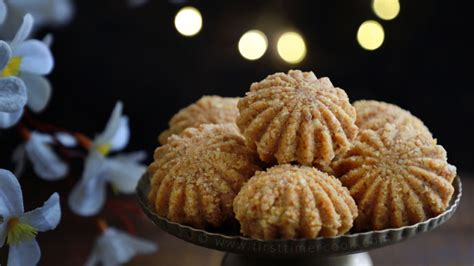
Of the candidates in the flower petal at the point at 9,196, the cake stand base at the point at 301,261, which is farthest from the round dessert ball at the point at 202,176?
the flower petal at the point at 9,196

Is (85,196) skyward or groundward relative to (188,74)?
groundward

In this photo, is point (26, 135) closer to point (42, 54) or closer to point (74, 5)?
point (42, 54)

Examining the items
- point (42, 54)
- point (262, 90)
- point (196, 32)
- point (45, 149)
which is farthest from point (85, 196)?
point (196, 32)

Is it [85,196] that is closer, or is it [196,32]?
[85,196]

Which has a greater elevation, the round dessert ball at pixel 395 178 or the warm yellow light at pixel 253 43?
the warm yellow light at pixel 253 43

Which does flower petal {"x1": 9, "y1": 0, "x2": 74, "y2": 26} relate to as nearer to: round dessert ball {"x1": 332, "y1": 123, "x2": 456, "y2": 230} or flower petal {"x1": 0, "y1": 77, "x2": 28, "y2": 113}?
flower petal {"x1": 0, "y1": 77, "x2": 28, "y2": 113}

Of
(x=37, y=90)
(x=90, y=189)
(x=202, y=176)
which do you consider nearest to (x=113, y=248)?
(x=90, y=189)

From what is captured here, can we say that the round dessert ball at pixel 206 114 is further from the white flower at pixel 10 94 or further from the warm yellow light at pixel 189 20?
the warm yellow light at pixel 189 20
